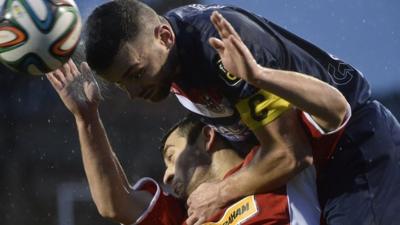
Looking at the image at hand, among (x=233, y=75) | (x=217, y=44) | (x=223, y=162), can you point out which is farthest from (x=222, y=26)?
(x=223, y=162)

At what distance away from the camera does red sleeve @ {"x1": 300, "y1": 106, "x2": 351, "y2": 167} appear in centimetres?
407

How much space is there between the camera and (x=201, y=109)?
434 centimetres

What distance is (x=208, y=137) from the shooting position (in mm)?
4664

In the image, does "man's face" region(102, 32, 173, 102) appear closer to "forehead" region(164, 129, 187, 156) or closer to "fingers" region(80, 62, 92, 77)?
"fingers" region(80, 62, 92, 77)

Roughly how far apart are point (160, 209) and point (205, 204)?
0.32 meters

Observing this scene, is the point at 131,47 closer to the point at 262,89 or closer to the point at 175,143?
the point at 262,89

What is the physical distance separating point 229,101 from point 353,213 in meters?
0.59

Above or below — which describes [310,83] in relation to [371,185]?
above

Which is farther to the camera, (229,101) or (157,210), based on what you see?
(157,210)

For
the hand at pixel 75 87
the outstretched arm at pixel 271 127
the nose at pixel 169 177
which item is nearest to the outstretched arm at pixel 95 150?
the hand at pixel 75 87

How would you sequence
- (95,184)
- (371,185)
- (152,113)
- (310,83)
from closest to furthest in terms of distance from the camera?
(310,83)
(371,185)
(95,184)
(152,113)

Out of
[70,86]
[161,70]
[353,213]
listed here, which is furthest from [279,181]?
[70,86]

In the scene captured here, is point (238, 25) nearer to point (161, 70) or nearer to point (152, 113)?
point (161, 70)

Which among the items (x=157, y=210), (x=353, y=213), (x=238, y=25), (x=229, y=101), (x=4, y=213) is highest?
(x=238, y=25)
